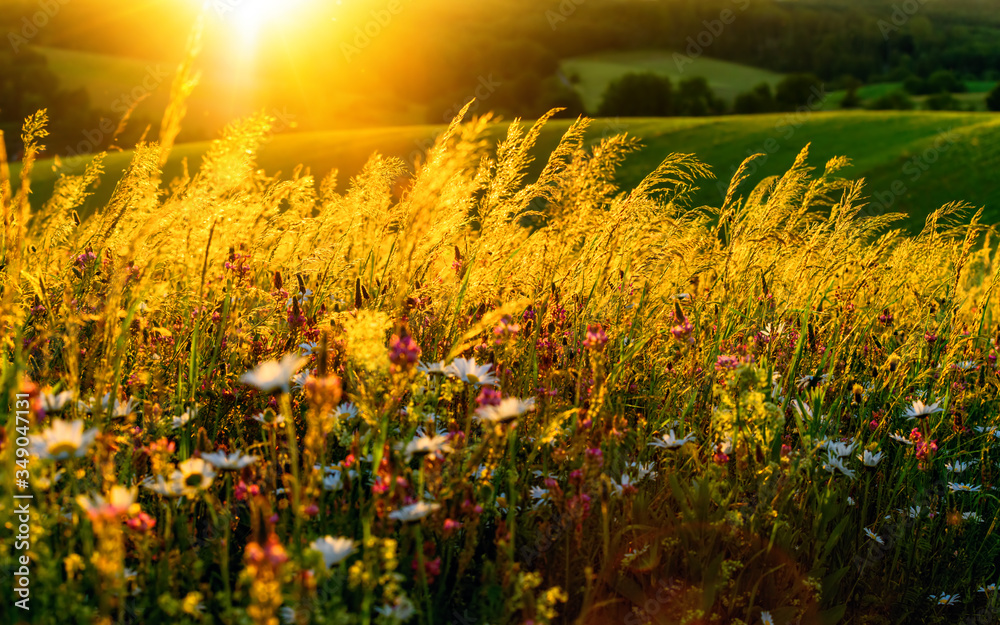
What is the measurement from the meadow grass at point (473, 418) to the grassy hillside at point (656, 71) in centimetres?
5617

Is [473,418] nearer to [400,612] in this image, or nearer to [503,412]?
[503,412]

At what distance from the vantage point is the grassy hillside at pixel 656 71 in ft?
203

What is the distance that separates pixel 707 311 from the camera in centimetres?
312

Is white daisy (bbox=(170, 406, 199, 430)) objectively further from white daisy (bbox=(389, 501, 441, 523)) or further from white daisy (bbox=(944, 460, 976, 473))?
white daisy (bbox=(944, 460, 976, 473))

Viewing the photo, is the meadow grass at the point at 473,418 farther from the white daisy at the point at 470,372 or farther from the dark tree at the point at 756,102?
the dark tree at the point at 756,102

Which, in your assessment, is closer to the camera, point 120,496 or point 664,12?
point 120,496

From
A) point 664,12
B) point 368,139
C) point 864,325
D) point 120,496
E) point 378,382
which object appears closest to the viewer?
point 120,496

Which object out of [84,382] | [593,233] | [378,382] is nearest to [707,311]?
[593,233]

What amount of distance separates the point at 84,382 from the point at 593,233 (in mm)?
2005

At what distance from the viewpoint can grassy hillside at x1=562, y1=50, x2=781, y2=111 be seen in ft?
203

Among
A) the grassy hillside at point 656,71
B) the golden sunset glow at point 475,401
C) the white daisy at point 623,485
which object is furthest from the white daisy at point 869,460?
the grassy hillside at point 656,71

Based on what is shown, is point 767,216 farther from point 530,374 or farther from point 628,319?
point 530,374

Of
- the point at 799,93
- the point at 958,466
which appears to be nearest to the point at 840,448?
the point at 958,466

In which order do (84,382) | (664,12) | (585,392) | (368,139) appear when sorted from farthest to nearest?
(664,12) < (368,139) < (585,392) < (84,382)
